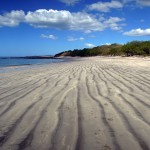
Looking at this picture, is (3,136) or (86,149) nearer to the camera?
(86,149)

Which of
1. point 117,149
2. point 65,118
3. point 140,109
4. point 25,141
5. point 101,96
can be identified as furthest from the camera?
point 101,96

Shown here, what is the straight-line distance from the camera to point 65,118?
14.0ft

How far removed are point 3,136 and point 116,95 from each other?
314 cm

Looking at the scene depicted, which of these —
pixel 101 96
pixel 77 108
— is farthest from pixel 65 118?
pixel 101 96

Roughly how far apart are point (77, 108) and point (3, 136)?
5.62ft

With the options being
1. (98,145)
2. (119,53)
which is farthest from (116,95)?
(119,53)

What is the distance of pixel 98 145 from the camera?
3.12 m

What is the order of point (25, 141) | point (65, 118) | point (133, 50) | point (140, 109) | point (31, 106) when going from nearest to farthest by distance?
point (25, 141) < point (65, 118) < point (140, 109) < point (31, 106) < point (133, 50)

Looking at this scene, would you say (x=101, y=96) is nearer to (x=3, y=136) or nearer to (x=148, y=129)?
(x=148, y=129)

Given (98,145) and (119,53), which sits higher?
(98,145)

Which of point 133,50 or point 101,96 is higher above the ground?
point 101,96

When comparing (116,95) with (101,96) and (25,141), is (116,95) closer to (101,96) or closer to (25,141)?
(101,96)

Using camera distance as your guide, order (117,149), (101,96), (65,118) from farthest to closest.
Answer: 1. (101,96)
2. (65,118)
3. (117,149)

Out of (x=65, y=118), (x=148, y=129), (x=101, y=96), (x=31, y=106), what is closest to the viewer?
(x=148, y=129)
